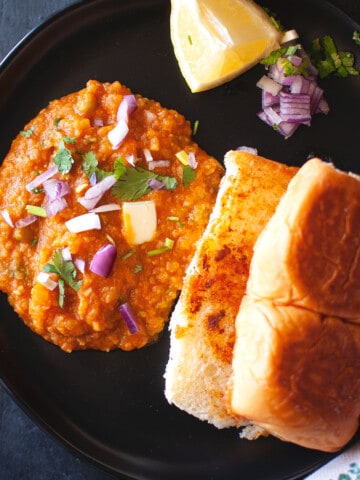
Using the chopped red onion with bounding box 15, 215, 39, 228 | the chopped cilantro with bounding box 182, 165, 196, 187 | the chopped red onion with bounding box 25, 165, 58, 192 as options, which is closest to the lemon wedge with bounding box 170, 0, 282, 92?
the chopped cilantro with bounding box 182, 165, 196, 187

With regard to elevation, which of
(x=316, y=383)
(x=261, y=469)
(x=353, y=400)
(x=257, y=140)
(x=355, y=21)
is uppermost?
(x=355, y=21)

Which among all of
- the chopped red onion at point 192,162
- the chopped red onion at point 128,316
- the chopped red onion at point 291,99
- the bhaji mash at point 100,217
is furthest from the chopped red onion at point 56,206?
the chopped red onion at point 291,99

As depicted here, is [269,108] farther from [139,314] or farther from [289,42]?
[139,314]

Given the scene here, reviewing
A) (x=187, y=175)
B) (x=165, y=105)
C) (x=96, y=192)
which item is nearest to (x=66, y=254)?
(x=96, y=192)

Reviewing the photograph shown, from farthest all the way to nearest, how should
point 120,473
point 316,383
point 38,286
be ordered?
point 120,473 → point 38,286 → point 316,383

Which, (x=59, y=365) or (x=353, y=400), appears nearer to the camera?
(x=353, y=400)

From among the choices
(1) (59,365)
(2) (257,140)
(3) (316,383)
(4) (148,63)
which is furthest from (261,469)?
(4) (148,63)
